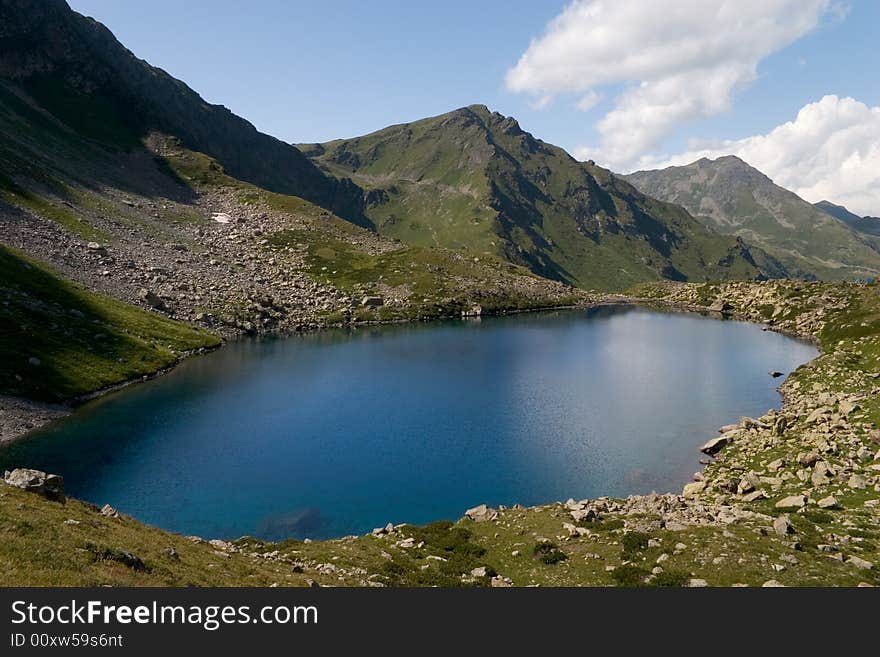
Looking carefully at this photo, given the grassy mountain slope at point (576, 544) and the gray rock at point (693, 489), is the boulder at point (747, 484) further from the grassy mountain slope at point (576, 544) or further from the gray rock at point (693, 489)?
the gray rock at point (693, 489)

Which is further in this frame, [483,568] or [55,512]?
[483,568]

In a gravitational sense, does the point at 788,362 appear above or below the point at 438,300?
below

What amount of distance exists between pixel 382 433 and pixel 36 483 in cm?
4850

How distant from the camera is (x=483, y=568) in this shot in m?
31.2

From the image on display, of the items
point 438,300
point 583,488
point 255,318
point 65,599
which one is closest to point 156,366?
point 255,318

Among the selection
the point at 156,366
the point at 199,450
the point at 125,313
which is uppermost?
the point at 125,313

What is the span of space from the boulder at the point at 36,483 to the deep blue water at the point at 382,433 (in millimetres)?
20726

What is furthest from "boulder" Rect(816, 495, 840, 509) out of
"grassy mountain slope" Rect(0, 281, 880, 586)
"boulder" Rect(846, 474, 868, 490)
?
"boulder" Rect(846, 474, 868, 490)

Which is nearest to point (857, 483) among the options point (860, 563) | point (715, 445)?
point (860, 563)

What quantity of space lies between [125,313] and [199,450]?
60.7 meters

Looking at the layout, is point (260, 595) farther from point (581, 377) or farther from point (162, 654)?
point (581, 377)

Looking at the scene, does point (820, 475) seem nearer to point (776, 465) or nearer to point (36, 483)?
point (776, 465)

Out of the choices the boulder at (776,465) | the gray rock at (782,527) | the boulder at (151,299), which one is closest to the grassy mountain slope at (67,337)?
the boulder at (151,299)

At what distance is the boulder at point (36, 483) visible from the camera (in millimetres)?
26656
